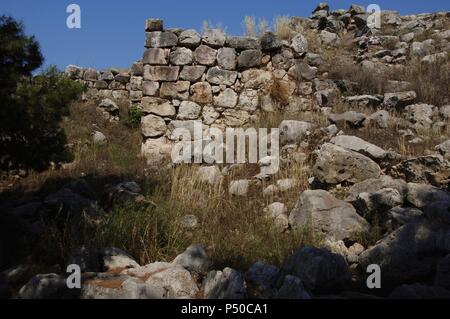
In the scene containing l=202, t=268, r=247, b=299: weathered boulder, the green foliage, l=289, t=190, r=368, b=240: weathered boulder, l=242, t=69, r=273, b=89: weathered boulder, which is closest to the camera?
l=202, t=268, r=247, b=299: weathered boulder

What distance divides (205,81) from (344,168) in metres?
3.79

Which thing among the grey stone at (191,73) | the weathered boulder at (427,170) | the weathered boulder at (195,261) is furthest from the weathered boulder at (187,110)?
the weathered boulder at (195,261)

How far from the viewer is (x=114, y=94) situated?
42.9 ft

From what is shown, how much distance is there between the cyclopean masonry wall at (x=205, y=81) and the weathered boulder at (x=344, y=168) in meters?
3.08

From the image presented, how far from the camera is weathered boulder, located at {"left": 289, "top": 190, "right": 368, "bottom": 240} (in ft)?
15.6

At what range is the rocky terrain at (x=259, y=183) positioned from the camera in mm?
3451

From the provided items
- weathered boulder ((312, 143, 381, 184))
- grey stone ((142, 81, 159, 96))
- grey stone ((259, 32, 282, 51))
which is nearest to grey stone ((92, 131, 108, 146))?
grey stone ((142, 81, 159, 96))

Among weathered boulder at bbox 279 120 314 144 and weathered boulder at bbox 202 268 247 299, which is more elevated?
weathered boulder at bbox 279 120 314 144

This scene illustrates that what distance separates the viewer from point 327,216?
489cm

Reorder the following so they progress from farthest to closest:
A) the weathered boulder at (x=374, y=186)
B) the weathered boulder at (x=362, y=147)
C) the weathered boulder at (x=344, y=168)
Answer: the weathered boulder at (x=362, y=147), the weathered boulder at (x=344, y=168), the weathered boulder at (x=374, y=186)

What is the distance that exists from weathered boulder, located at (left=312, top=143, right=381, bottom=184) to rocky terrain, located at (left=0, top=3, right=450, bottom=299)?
0.02 m

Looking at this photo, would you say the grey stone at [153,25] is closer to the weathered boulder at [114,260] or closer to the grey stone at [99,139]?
the grey stone at [99,139]

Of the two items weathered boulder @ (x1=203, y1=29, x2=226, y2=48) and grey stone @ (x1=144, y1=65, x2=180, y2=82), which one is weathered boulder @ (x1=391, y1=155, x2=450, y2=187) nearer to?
weathered boulder @ (x1=203, y1=29, x2=226, y2=48)

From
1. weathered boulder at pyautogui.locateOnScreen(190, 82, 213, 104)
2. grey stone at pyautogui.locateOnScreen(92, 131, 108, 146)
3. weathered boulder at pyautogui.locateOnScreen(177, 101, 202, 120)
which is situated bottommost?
grey stone at pyautogui.locateOnScreen(92, 131, 108, 146)
